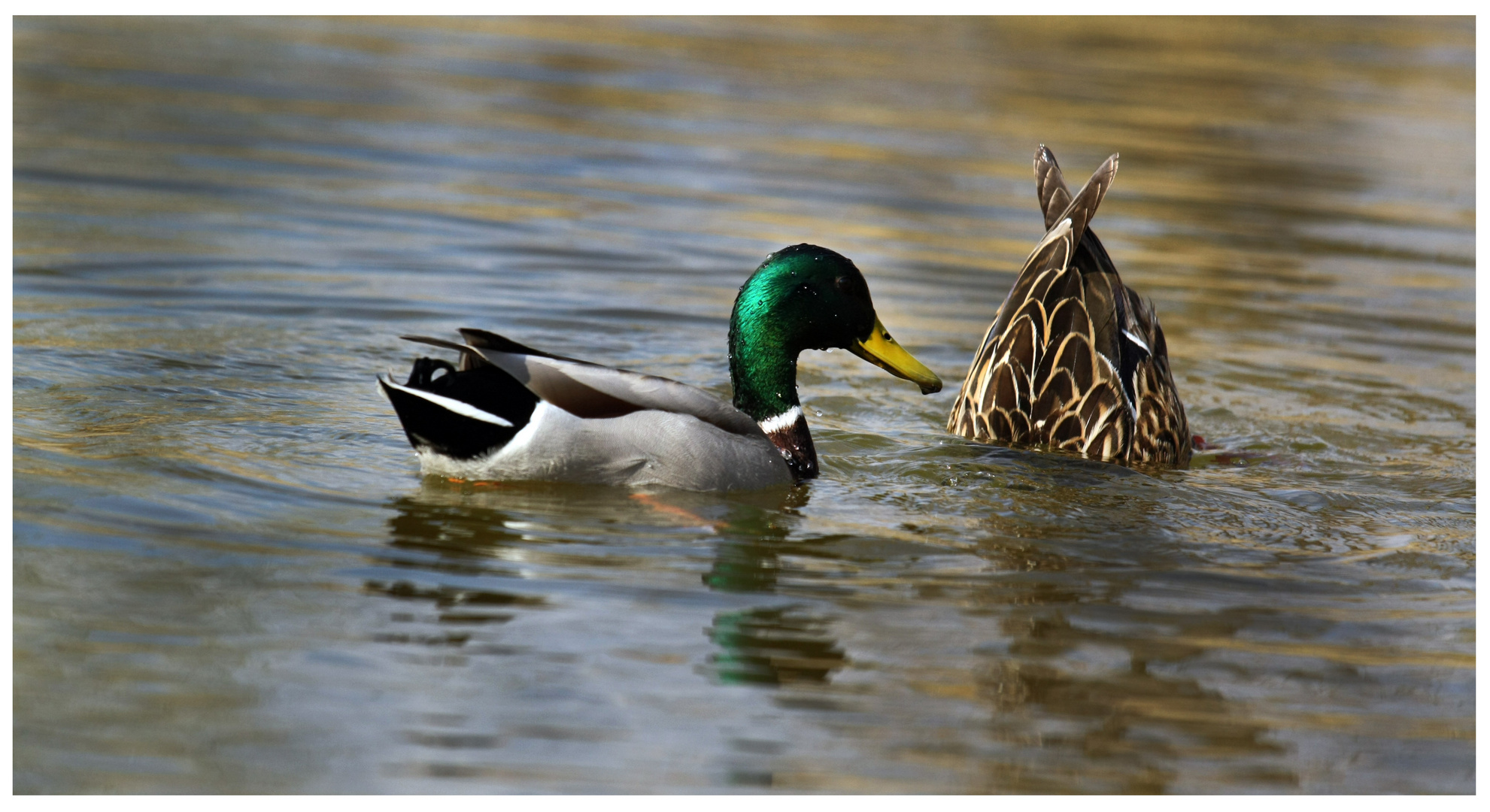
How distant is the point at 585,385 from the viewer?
6176mm

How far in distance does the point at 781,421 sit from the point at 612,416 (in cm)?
90

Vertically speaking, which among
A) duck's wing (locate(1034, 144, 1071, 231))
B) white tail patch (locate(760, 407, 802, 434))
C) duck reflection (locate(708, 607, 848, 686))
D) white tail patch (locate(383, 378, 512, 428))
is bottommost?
duck reflection (locate(708, 607, 848, 686))

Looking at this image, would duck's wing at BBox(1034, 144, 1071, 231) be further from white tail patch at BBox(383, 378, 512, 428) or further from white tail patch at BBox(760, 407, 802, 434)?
white tail patch at BBox(383, 378, 512, 428)

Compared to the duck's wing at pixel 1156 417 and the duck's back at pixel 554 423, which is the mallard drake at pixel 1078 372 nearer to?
the duck's wing at pixel 1156 417

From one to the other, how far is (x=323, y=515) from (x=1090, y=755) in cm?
274

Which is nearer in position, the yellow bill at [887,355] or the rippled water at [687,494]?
the rippled water at [687,494]

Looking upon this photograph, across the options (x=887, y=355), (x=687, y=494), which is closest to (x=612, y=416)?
(x=687, y=494)

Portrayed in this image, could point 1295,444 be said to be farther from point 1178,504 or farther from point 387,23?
point 387,23

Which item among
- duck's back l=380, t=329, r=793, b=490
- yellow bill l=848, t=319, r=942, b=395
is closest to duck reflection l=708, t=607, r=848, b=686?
duck's back l=380, t=329, r=793, b=490

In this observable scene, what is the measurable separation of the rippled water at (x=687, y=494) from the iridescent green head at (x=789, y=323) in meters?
0.39

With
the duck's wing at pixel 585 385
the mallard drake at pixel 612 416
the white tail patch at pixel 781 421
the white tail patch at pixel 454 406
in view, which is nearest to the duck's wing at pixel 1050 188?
the mallard drake at pixel 612 416

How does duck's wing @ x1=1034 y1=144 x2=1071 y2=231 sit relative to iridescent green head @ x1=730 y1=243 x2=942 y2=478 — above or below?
above

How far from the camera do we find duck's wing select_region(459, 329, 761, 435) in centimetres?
607

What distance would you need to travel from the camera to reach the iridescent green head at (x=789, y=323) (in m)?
6.91
